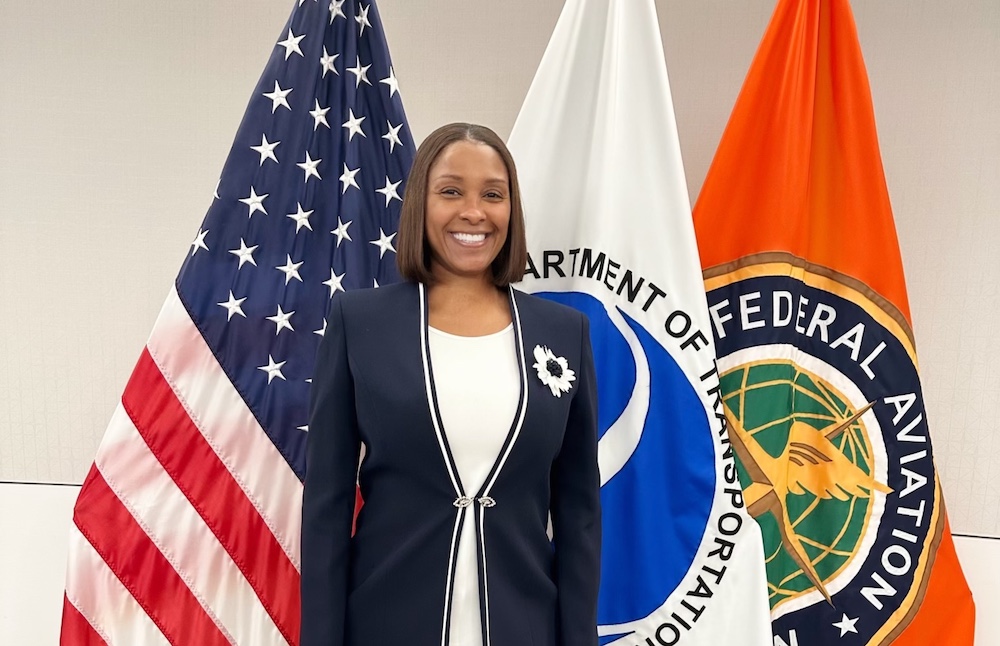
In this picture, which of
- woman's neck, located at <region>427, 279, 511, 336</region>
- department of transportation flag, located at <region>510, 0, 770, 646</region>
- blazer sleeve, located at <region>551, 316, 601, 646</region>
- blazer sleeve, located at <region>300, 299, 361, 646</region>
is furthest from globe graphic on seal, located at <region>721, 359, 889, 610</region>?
blazer sleeve, located at <region>300, 299, 361, 646</region>

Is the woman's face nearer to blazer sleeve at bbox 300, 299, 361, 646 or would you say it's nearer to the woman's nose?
the woman's nose

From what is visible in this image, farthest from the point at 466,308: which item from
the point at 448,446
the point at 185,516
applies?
the point at 185,516

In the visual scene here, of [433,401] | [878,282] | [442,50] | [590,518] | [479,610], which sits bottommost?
[479,610]

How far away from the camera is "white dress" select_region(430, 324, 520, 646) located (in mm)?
1147

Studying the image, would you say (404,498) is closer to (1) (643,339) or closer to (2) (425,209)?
(2) (425,209)

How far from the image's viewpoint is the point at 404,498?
116 cm

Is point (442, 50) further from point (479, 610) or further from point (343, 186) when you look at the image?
point (479, 610)

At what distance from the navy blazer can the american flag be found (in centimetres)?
47

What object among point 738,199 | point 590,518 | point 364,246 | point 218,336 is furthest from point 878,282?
point 218,336

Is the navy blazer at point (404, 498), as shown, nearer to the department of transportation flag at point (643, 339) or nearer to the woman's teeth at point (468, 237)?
the woman's teeth at point (468, 237)

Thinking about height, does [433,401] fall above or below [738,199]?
below

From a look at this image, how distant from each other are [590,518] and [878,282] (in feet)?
2.87

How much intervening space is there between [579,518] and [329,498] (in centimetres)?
36

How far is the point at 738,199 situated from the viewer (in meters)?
1.75
